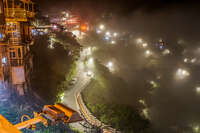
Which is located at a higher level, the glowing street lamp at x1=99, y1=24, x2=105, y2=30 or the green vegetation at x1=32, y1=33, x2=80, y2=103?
the glowing street lamp at x1=99, y1=24, x2=105, y2=30

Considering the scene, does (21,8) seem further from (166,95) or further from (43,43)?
(166,95)

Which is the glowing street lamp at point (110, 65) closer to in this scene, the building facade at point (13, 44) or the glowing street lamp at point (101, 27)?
the glowing street lamp at point (101, 27)

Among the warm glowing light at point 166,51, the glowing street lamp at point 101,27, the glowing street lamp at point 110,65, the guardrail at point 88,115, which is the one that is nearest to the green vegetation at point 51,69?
the guardrail at point 88,115

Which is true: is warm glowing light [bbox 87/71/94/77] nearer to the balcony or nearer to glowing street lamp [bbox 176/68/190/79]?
the balcony

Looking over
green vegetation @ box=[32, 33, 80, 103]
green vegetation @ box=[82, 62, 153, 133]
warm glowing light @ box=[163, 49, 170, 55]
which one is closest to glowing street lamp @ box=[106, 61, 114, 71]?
green vegetation @ box=[82, 62, 153, 133]

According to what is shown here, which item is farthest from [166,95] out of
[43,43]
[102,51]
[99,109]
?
[43,43]

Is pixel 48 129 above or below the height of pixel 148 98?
above
